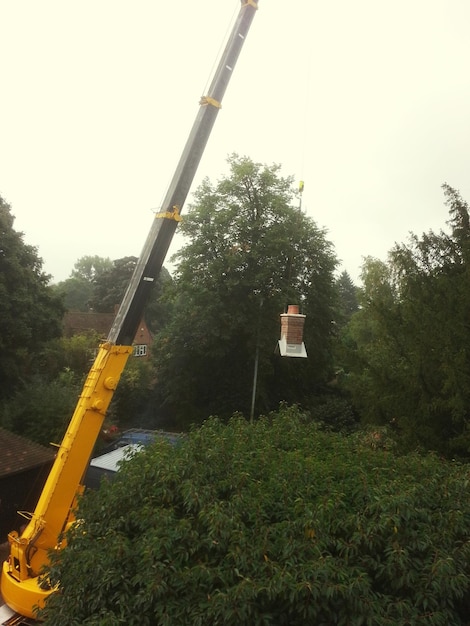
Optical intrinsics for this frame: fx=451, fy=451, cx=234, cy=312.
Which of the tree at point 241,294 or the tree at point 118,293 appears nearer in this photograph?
the tree at point 241,294

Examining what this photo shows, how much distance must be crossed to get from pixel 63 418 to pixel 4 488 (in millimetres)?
3637

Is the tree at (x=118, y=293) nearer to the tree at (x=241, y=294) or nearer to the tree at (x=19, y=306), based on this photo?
the tree at (x=241, y=294)

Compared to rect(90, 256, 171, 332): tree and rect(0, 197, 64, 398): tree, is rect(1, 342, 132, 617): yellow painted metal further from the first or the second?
rect(90, 256, 171, 332): tree

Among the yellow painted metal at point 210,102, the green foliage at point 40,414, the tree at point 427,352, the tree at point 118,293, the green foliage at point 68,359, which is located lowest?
the green foliage at point 40,414

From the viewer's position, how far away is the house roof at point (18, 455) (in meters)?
10.3

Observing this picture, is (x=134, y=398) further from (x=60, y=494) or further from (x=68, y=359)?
(x=60, y=494)

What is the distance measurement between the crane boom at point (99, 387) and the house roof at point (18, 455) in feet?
11.3

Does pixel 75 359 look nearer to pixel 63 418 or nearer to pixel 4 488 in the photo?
pixel 63 418

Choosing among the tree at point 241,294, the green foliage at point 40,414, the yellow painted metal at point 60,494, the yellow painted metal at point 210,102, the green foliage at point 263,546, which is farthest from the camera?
the tree at point 241,294

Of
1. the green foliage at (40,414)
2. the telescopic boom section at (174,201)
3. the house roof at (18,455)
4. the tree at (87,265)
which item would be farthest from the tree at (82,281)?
the telescopic boom section at (174,201)

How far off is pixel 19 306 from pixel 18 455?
5.47 meters

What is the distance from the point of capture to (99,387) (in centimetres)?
703

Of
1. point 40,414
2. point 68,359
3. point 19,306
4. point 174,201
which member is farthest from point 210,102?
point 68,359

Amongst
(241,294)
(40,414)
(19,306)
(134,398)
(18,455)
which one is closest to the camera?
(18,455)
